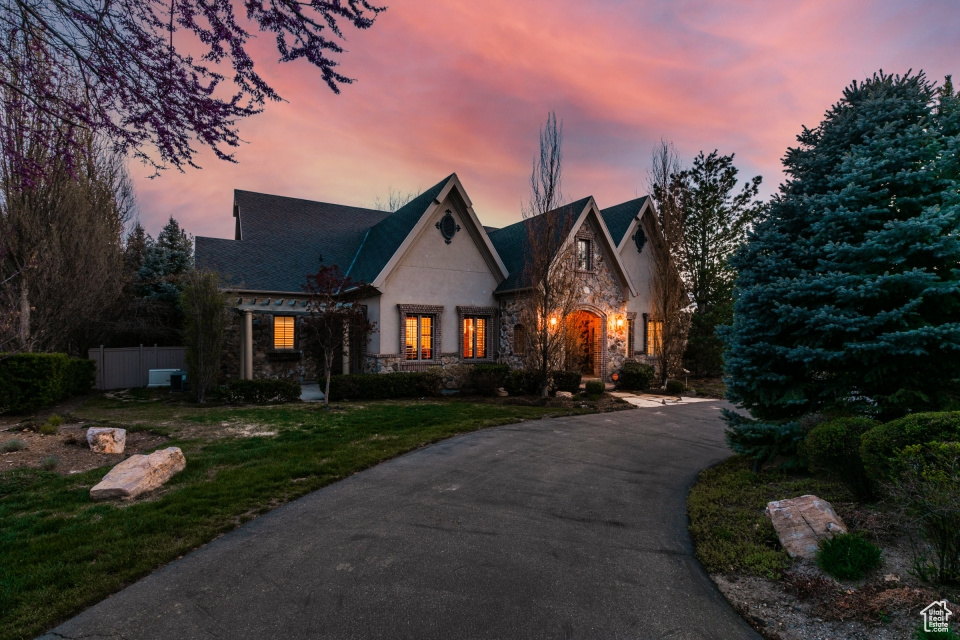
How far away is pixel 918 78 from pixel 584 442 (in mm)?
7517

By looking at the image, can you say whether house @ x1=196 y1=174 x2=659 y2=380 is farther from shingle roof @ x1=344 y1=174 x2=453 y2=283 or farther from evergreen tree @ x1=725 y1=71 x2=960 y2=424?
evergreen tree @ x1=725 y1=71 x2=960 y2=424

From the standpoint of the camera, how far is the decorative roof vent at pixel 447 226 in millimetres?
16078

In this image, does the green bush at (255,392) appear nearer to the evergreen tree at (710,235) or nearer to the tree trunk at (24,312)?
the tree trunk at (24,312)

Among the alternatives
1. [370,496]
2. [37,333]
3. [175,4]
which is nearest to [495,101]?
[175,4]

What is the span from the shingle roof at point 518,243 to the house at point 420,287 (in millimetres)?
81

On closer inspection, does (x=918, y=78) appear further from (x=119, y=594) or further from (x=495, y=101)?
(x=119, y=594)

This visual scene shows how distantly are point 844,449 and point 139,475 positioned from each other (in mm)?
8504

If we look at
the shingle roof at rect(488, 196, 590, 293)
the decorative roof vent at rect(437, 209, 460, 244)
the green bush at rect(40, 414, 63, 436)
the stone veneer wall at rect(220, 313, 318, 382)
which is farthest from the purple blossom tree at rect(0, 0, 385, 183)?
the stone veneer wall at rect(220, 313, 318, 382)

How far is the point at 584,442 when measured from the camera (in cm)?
853

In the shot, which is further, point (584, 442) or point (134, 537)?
point (584, 442)

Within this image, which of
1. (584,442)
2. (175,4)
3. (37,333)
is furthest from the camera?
(37,333)

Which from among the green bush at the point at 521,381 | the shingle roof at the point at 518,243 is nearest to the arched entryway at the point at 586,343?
the green bush at the point at 521,381

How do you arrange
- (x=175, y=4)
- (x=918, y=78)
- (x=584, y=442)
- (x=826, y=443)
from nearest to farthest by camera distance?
(x=175, y=4), (x=826, y=443), (x=918, y=78), (x=584, y=442)

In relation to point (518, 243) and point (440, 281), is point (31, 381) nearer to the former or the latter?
point (440, 281)
